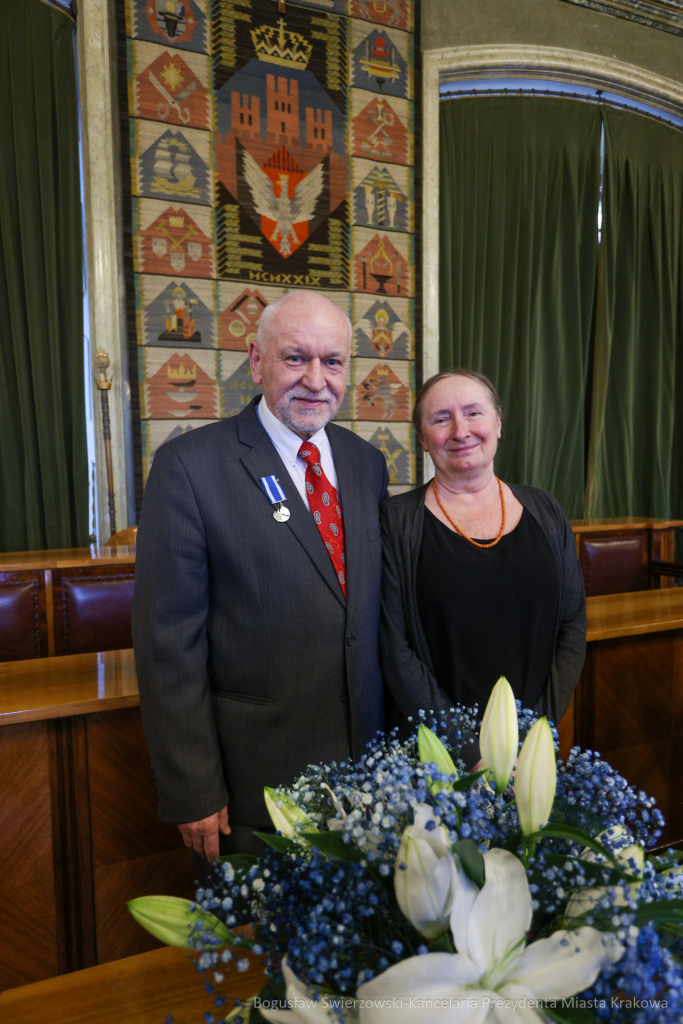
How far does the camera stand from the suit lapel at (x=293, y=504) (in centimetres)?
163

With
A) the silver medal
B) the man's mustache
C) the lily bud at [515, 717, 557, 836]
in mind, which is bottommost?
the lily bud at [515, 717, 557, 836]

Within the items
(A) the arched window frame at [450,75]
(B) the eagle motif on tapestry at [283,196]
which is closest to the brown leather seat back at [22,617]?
(B) the eagle motif on tapestry at [283,196]

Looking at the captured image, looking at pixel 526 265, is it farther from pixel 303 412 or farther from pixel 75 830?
pixel 75 830

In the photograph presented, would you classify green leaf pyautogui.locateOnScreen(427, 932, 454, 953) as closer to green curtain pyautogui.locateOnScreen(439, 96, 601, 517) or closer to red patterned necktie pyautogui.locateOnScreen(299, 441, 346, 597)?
red patterned necktie pyautogui.locateOnScreen(299, 441, 346, 597)

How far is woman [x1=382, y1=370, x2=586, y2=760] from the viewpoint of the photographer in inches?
67.2

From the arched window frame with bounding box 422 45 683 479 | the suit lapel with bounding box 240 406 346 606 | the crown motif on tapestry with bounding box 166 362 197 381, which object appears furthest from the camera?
the arched window frame with bounding box 422 45 683 479

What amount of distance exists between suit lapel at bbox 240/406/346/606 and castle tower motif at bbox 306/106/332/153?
16.0 ft

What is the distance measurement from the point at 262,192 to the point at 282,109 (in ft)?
2.20

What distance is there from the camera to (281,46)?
18.3 feet

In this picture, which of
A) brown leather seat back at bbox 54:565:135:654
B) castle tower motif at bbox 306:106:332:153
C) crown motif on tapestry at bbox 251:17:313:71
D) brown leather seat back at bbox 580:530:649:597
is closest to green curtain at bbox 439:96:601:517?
castle tower motif at bbox 306:106:332:153

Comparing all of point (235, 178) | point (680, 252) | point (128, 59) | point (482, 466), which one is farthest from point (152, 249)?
point (680, 252)

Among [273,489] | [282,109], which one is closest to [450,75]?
[282,109]

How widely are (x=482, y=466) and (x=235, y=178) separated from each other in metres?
4.57

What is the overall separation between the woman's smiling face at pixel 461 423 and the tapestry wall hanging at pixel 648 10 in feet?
21.9
